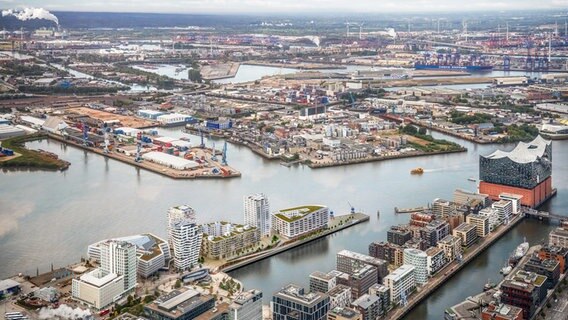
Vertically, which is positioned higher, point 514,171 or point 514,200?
point 514,171

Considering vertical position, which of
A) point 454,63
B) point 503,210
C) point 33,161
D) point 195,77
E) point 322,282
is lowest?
point 322,282

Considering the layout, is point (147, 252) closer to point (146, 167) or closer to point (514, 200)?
point (514, 200)

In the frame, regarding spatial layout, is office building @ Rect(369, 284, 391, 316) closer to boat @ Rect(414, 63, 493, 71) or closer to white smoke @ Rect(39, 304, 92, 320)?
white smoke @ Rect(39, 304, 92, 320)

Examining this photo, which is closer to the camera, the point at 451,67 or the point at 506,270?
the point at 506,270

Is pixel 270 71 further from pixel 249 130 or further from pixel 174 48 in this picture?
pixel 249 130

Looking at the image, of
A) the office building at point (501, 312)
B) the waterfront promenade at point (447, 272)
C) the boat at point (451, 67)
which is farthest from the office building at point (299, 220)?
the boat at point (451, 67)

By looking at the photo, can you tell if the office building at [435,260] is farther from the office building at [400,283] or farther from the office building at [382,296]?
the office building at [382,296]

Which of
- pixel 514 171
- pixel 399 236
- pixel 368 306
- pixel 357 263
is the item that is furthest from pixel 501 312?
pixel 514 171

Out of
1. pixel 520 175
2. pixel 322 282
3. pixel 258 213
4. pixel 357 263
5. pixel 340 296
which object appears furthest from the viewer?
pixel 520 175

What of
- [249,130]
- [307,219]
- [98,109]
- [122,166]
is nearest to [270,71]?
[98,109]

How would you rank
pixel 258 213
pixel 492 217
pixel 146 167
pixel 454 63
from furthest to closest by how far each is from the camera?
pixel 454 63 < pixel 146 167 < pixel 492 217 < pixel 258 213
